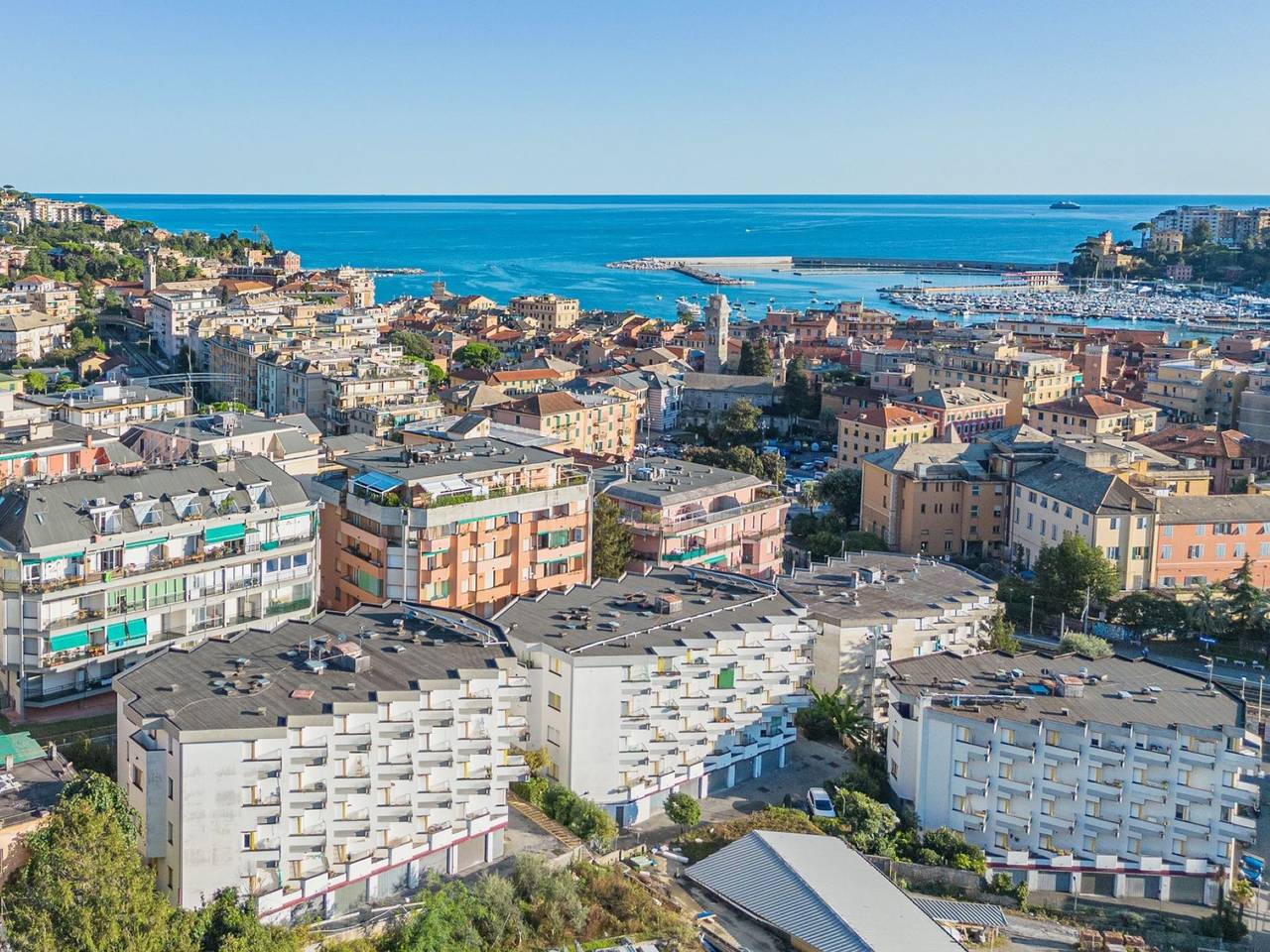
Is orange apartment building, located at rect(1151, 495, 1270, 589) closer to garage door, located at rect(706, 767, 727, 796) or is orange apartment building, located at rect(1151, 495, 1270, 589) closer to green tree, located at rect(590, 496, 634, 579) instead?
green tree, located at rect(590, 496, 634, 579)

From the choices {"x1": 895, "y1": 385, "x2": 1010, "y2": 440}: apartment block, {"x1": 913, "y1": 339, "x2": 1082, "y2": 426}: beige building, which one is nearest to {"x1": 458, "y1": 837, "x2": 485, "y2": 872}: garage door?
{"x1": 895, "y1": 385, "x2": 1010, "y2": 440}: apartment block

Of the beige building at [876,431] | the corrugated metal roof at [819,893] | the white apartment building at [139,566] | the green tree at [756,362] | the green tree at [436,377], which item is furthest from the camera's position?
the green tree at [756,362]

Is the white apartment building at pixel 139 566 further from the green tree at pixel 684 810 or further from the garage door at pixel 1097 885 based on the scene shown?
the garage door at pixel 1097 885

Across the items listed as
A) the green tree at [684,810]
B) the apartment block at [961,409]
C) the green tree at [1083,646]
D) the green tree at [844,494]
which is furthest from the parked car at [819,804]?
the apartment block at [961,409]

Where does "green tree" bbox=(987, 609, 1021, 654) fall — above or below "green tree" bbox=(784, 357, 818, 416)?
below

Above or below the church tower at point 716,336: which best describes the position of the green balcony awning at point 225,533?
below

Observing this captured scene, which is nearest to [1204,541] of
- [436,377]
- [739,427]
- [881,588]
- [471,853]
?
[881,588]
